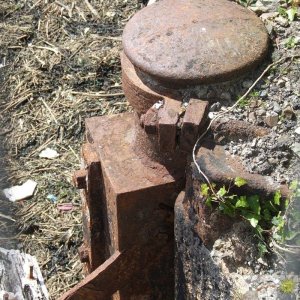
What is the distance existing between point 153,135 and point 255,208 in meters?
0.49

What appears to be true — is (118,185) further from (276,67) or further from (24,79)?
(24,79)

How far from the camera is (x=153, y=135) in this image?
2496 mm

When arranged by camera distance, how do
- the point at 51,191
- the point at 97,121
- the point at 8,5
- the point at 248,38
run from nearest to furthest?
the point at 248,38 → the point at 97,121 → the point at 51,191 → the point at 8,5

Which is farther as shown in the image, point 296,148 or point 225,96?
point 225,96

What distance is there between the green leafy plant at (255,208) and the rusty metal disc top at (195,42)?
16.1 inches

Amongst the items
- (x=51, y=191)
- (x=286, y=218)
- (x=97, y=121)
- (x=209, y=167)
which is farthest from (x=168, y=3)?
(x=51, y=191)

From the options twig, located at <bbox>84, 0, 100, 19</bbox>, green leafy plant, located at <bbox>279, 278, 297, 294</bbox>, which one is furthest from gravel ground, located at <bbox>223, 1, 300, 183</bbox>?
twig, located at <bbox>84, 0, 100, 19</bbox>

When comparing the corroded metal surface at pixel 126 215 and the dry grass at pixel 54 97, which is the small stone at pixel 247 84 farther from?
the dry grass at pixel 54 97

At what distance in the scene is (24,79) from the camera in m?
5.07

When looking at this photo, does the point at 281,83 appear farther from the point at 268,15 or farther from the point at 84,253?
the point at 84,253

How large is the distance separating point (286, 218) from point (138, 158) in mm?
767

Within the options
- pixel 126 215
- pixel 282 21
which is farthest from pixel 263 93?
pixel 126 215

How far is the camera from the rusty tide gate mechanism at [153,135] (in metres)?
2.39

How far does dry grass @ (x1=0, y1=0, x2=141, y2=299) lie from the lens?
412cm
